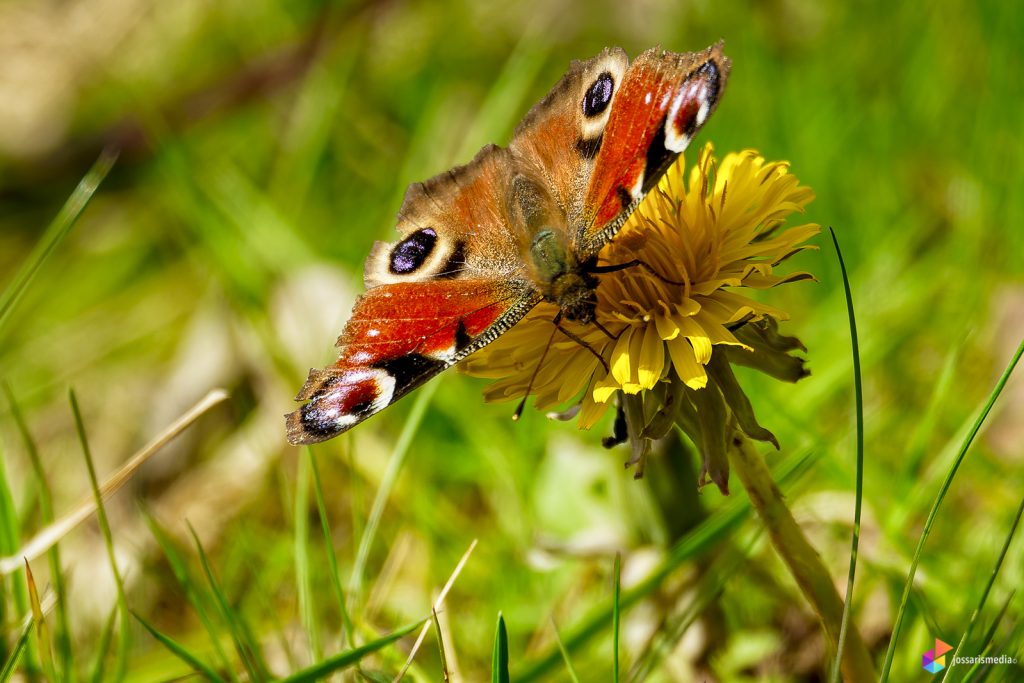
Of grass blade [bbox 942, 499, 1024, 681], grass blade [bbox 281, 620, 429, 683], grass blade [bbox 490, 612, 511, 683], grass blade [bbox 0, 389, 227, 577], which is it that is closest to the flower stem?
grass blade [bbox 942, 499, 1024, 681]

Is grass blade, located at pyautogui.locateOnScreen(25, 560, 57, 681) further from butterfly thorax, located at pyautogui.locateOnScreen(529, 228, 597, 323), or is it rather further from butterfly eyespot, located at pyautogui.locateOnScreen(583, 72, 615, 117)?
butterfly eyespot, located at pyautogui.locateOnScreen(583, 72, 615, 117)

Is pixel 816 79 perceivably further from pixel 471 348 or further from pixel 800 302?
pixel 471 348

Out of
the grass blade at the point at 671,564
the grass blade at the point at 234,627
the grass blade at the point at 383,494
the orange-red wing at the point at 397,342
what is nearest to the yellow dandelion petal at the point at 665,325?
the orange-red wing at the point at 397,342

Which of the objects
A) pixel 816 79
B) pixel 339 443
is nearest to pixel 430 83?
pixel 816 79

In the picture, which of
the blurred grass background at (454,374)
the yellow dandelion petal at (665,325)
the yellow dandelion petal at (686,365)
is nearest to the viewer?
the yellow dandelion petal at (686,365)

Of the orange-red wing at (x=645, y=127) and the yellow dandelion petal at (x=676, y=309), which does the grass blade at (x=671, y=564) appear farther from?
the orange-red wing at (x=645, y=127)

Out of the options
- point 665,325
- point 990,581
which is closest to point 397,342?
point 665,325

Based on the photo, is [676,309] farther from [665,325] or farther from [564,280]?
[564,280]
